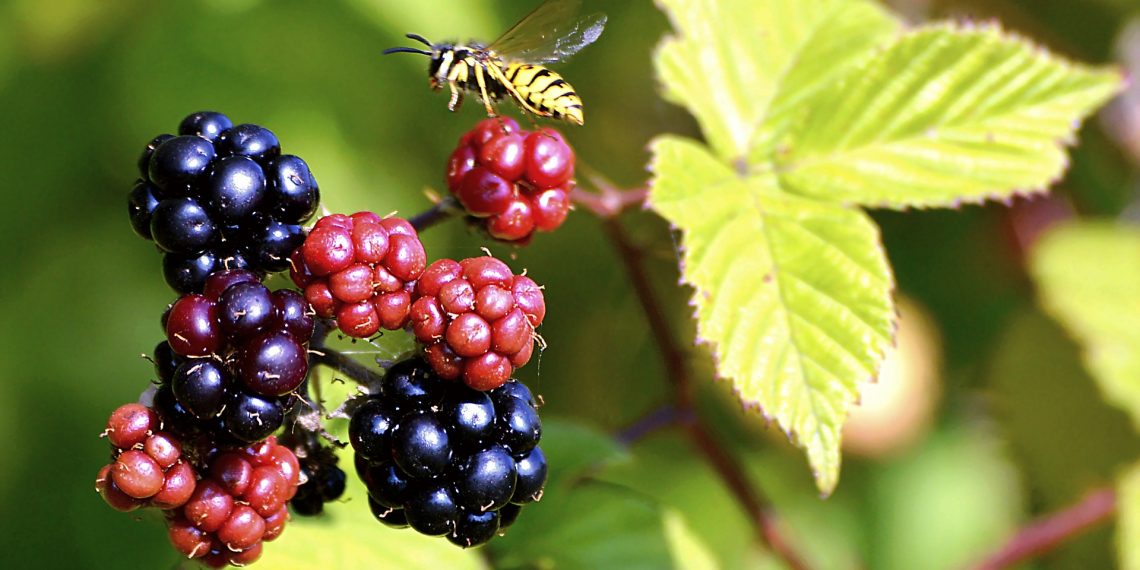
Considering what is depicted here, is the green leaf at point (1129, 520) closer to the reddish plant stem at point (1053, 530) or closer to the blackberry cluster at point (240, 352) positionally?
the reddish plant stem at point (1053, 530)

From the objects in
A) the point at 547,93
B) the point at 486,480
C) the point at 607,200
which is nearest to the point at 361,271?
the point at 486,480

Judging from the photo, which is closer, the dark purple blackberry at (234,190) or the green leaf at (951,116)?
the dark purple blackberry at (234,190)

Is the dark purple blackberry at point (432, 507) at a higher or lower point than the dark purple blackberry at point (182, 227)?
lower

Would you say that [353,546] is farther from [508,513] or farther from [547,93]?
[547,93]

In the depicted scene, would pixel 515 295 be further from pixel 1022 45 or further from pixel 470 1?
pixel 470 1

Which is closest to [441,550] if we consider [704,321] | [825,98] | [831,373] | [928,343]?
[704,321]

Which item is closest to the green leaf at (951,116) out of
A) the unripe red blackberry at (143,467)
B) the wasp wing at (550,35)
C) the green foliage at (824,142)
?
the green foliage at (824,142)

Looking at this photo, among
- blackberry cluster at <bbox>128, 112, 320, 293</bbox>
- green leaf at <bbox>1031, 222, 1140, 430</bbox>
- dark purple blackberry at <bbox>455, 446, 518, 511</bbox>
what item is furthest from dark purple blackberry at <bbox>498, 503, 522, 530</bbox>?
green leaf at <bbox>1031, 222, 1140, 430</bbox>
